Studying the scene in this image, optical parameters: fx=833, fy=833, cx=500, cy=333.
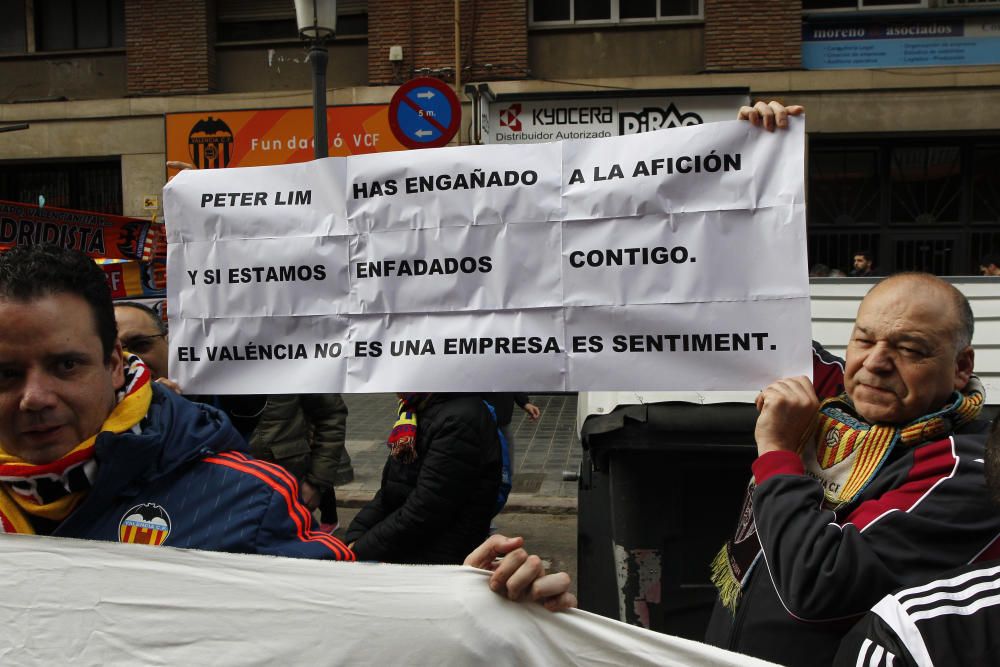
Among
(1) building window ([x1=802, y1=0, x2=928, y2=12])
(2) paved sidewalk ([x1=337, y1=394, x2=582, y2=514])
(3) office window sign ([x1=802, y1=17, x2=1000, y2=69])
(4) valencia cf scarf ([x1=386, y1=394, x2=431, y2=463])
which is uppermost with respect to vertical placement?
(1) building window ([x1=802, y1=0, x2=928, y2=12])

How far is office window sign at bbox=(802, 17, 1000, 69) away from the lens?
12.2m

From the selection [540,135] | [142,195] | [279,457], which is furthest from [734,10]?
[279,457]

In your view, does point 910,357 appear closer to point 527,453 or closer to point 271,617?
point 271,617

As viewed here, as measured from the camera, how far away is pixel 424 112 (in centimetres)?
719

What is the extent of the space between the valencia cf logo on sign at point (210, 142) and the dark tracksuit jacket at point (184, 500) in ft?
41.1

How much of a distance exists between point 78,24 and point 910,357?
15.9m

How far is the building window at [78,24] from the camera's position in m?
14.3

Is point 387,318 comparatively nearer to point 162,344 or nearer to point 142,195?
point 162,344

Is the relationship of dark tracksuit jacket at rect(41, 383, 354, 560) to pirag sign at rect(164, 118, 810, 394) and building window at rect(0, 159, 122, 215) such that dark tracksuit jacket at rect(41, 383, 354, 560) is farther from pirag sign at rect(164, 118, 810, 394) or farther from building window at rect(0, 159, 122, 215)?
building window at rect(0, 159, 122, 215)

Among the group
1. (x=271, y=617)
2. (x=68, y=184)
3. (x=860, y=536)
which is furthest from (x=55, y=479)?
(x=68, y=184)

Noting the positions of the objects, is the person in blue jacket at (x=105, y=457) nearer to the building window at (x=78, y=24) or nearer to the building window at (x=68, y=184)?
the building window at (x=68, y=184)

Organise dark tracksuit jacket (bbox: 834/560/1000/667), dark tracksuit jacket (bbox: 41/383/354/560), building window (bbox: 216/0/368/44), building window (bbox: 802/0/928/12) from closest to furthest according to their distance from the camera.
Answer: dark tracksuit jacket (bbox: 834/560/1000/667)
dark tracksuit jacket (bbox: 41/383/354/560)
building window (bbox: 802/0/928/12)
building window (bbox: 216/0/368/44)

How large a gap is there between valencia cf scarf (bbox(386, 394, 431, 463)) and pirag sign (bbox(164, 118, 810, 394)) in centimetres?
85

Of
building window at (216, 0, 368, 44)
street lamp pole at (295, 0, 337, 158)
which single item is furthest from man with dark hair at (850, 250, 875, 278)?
building window at (216, 0, 368, 44)
